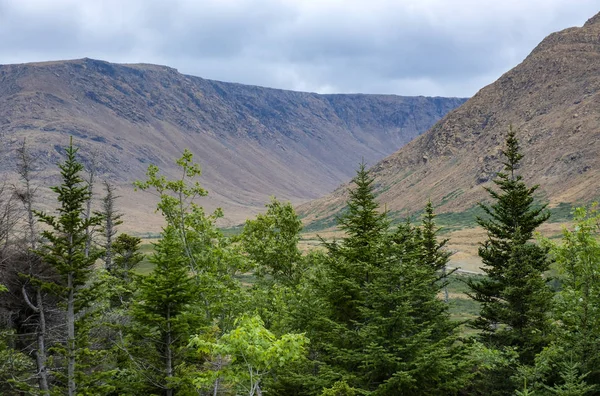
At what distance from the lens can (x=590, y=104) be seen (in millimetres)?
136375

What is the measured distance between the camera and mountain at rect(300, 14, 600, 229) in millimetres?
125312

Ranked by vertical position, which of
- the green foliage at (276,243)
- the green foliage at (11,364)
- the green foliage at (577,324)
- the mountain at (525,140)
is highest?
the mountain at (525,140)

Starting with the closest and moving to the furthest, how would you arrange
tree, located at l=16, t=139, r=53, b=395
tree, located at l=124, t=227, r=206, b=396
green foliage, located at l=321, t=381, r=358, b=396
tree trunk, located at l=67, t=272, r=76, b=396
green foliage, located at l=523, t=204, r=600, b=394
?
green foliage, located at l=321, t=381, r=358, b=396 → green foliage, located at l=523, t=204, r=600, b=394 → tree trunk, located at l=67, t=272, r=76, b=396 → tree, located at l=124, t=227, r=206, b=396 → tree, located at l=16, t=139, r=53, b=395

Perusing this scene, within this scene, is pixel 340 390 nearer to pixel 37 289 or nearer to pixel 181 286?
pixel 181 286

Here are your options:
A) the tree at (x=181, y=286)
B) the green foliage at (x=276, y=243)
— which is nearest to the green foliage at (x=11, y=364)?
the tree at (x=181, y=286)

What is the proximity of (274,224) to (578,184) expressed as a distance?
107m

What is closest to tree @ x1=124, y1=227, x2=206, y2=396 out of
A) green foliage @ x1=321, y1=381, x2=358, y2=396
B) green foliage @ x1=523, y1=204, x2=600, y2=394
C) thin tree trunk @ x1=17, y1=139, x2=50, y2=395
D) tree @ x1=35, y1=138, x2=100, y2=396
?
tree @ x1=35, y1=138, x2=100, y2=396

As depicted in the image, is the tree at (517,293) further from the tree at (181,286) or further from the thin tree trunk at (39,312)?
the thin tree trunk at (39,312)

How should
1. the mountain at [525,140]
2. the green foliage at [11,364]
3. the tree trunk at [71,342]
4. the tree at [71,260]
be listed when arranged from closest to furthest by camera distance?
the tree trunk at [71,342], the tree at [71,260], the green foliage at [11,364], the mountain at [525,140]

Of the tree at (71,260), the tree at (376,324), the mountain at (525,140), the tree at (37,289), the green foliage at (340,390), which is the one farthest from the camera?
the mountain at (525,140)

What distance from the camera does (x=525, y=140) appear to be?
144m

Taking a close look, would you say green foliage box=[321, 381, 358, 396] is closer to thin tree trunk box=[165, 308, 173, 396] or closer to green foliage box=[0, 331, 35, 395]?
thin tree trunk box=[165, 308, 173, 396]

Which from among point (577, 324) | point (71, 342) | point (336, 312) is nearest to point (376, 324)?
point (336, 312)

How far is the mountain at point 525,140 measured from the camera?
125 meters
